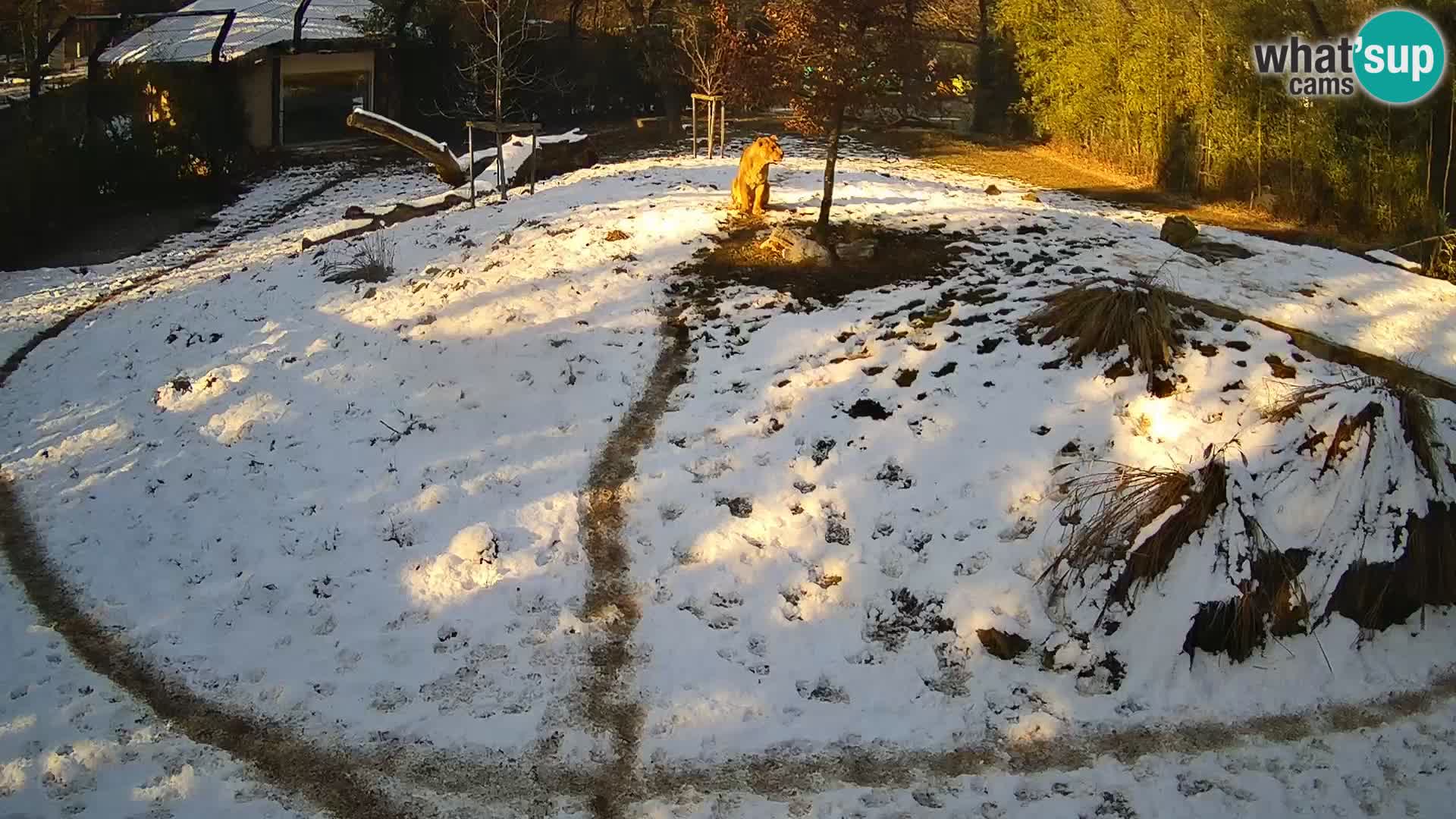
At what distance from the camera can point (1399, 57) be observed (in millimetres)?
11328

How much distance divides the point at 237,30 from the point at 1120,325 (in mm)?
17444

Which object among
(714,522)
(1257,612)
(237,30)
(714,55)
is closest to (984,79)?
(714,55)

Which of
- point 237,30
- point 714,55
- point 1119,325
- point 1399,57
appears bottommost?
point 1119,325

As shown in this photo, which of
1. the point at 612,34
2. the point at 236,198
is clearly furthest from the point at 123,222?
the point at 612,34

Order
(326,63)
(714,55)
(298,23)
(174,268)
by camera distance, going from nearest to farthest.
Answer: (174,268), (714,55), (298,23), (326,63)

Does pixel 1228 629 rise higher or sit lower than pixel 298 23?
lower

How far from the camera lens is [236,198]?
53.8 feet

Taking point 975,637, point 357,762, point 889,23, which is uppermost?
point 889,23

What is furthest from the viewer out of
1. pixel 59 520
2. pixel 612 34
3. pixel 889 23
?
pixel 612 34

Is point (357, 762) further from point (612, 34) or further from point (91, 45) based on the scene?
point (91, 45)

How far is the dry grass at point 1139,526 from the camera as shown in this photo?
565 centimetres

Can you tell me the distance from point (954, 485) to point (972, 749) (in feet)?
5.90

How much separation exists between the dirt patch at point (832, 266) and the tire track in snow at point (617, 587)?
941 millimetres

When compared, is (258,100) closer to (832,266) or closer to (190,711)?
(832,266)
